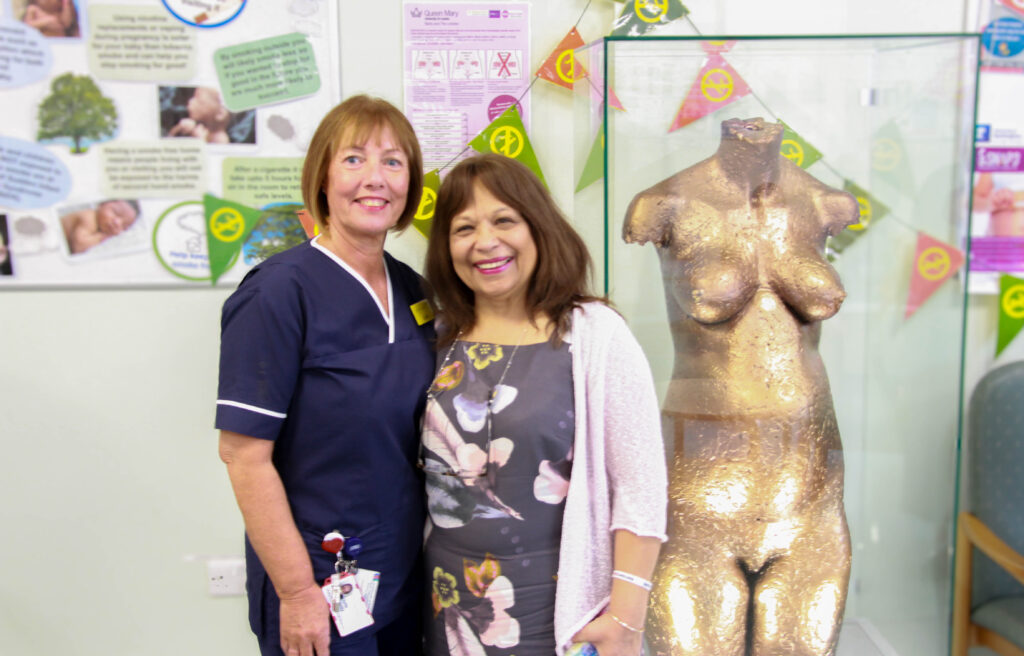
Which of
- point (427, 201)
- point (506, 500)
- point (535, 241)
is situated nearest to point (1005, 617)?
point (506, 500)

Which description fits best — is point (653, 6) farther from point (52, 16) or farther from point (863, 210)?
point (52, 16)

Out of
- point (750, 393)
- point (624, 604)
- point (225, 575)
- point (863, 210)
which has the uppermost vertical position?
point (863, 210)

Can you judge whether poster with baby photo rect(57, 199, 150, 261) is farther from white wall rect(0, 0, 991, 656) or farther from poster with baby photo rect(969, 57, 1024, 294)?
poster with baby photo rect(969, 57, 1024, 294)

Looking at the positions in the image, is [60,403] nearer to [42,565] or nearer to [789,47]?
[42,565]

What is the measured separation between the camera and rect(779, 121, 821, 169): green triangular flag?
129 cm

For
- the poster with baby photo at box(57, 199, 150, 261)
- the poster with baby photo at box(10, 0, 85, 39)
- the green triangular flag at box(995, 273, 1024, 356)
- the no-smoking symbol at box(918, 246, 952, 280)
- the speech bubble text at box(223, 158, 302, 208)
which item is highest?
the poster with baby photo at box(10, 0, 85, 39)

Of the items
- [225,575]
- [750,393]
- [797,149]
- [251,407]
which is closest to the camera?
[251,407]

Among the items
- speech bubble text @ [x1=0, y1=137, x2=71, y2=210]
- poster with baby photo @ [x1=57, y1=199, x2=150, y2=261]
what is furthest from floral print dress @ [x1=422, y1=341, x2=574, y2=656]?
speech bubble text @ [x1=0, y1=137, x2=71, y2=210]

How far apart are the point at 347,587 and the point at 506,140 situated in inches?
37.8

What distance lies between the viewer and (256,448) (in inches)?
38.1

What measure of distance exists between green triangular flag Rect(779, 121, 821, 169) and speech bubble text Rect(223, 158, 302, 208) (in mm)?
1011

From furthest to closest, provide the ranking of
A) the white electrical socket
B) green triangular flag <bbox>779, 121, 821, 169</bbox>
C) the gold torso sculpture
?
the white electrical socket
green triangular flag <bbox>779, 121, 821, 169</bbox>
the gold torso sculpture

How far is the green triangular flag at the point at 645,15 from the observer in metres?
1.48

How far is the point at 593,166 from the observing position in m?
1.47
